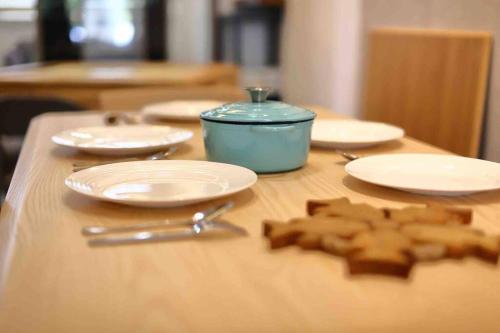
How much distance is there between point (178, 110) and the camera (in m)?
1.52

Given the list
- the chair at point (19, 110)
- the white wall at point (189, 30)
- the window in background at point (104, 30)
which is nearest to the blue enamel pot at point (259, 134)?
the chair at point (19, 110)

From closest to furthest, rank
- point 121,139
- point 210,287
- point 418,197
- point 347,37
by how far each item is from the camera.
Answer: point 210,287, point 418,197, point 121,139, point 347,37

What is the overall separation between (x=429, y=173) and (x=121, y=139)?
0.57 m

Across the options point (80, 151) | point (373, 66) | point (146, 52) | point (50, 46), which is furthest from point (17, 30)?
point (80, 151)

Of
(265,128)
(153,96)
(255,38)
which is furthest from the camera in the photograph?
(255,38)

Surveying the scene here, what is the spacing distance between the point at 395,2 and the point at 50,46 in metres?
2.90

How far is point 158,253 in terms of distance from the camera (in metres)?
0.60

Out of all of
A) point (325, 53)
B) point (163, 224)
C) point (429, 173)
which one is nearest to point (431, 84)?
point (325, 53)

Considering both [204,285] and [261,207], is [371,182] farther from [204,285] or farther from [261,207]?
[204,285]

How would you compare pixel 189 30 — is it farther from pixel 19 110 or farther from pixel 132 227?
pixel 132 227

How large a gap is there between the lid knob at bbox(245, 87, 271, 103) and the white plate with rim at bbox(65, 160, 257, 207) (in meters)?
0.14

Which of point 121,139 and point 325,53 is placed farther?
point 325,53

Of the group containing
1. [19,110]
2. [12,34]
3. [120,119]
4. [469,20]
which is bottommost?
[19,110]

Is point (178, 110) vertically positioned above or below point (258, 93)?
below
